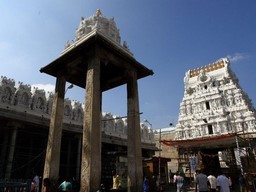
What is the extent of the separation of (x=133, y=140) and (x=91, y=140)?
2645mm

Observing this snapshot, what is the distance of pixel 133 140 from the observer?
1070 cm

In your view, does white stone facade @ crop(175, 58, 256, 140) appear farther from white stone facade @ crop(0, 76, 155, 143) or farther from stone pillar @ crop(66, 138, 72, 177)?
stone pillar @ crop(66, 138, 72, 177)

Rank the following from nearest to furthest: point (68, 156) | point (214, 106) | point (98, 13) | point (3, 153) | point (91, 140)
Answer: point (91, 140), point (98, 13), point (3, 153), point (68, 156), point (214, 106)

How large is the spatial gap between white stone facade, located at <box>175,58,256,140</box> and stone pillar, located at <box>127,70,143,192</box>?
3510 centimetres

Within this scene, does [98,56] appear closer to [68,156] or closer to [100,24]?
[100,24]

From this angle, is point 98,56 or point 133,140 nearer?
point 98,56

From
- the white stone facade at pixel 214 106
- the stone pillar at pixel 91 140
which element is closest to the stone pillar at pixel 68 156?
the stone pillar at pixel 91 140

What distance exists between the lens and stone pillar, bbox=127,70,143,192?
33.4 ft

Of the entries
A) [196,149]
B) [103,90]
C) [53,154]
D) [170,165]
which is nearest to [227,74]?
[170,165]

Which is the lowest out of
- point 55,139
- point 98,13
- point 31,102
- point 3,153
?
point 55,139

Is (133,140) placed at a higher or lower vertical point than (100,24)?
lower

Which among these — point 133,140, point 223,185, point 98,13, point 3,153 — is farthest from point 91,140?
point 3,153

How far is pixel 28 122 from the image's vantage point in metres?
23.1

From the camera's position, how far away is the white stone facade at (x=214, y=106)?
42031mm
